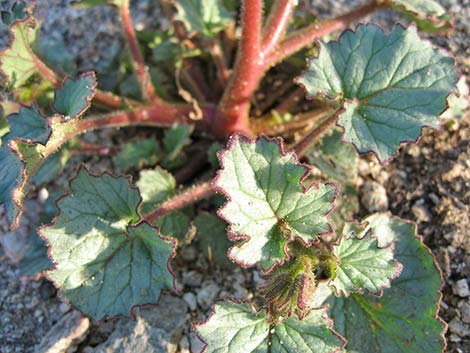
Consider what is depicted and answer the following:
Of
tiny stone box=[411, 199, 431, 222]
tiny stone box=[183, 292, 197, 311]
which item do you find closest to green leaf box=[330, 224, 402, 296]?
tiny stone box=[411, 199, 431, 222]

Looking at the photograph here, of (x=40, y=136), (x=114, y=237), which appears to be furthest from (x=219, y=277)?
(x=40, y=136)

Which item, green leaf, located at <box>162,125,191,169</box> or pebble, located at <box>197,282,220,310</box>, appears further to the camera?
green leaf, located at <box>162,125,191,169</box>

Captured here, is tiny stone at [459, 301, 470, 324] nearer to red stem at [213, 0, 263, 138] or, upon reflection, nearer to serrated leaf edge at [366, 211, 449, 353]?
serrated leaf edge at [366, 211, 449, 353]

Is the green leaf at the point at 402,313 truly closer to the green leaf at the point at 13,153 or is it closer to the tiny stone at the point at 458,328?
the tiny stone at the point at 458,328

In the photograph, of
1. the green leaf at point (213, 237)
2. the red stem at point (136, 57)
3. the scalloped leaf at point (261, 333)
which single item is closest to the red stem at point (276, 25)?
the red stem at point (136, 57)

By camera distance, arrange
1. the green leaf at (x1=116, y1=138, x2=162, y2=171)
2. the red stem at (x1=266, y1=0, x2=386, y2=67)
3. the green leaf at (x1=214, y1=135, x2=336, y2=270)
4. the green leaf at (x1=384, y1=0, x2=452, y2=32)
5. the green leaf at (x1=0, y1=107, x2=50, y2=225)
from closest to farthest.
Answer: the green leaf at (x1=214, y1=135, x2=336, y2=270), the green leaf at (x1=0, y1=107, x2=50, y2=225), the green leaf at (x1=384, y1=0, x2=452, y2=32), the red stem at (x1=266, y1=0, x2=386, y2=67), the green leaf at (x1=116, y1=138, x2=162, y2=171)

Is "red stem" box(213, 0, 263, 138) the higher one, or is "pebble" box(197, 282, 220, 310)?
"red stem" box(213, 0, 263, 138)

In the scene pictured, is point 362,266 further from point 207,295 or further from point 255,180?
point 207,295
